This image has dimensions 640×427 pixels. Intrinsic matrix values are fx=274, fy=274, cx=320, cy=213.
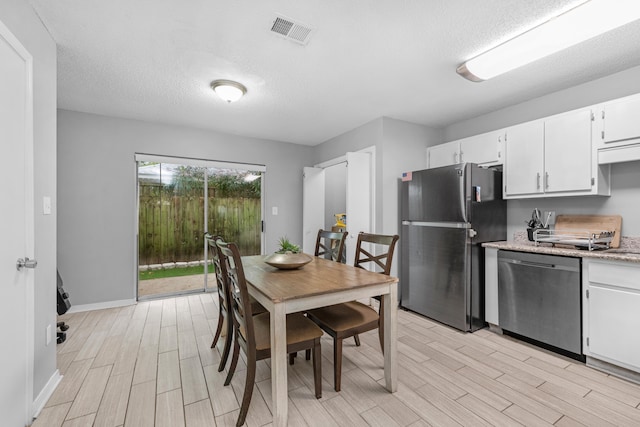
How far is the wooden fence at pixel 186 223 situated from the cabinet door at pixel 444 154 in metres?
2.85

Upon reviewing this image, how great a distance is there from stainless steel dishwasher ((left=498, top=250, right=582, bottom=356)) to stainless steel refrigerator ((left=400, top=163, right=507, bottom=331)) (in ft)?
0.91

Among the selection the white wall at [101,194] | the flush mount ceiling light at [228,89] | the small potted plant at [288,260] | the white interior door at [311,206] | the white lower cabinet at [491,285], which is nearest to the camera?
the small potted plant at [288,260]

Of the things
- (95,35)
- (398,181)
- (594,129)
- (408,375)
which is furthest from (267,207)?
(594,129)

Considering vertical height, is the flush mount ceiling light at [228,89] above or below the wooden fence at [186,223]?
above

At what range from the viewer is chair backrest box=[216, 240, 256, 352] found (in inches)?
61.2

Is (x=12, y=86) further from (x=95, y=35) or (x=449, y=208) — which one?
(x=449, y=208)

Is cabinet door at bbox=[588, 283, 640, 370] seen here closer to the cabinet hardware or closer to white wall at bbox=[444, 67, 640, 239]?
white wall at bbox=[444, 67, 640, 239]

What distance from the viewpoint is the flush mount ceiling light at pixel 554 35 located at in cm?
168

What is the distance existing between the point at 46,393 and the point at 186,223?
2.67 metres

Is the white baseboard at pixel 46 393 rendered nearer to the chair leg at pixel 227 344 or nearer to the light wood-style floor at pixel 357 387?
the light wood-style floor at pixel 357 387

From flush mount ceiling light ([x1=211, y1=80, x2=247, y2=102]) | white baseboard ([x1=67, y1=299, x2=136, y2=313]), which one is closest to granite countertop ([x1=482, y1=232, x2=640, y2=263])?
flush mount ceiling light ([x1=211, y1=80, x2=247, y2=102])

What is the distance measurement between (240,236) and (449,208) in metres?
3.25

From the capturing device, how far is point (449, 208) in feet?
9.80

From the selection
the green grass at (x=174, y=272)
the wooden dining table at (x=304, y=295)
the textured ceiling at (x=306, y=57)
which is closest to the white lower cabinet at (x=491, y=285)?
the wooden dining table at (x=304, y=295)
